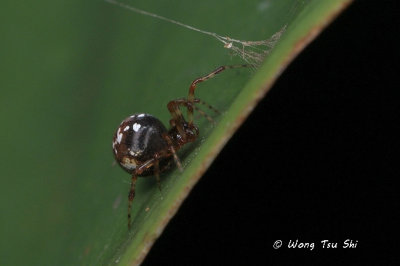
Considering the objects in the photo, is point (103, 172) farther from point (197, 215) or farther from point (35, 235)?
point (197, 215)

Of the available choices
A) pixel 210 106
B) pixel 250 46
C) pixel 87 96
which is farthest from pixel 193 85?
pixel 87 96

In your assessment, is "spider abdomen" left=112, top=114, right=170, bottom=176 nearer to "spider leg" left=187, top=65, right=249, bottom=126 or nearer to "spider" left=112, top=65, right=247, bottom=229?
"spider" left=112, top=65, right=247, bottom=229

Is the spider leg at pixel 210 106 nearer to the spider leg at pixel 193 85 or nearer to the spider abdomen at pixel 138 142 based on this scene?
the spider leg at pixel 193 85

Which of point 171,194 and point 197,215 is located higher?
point 197,215

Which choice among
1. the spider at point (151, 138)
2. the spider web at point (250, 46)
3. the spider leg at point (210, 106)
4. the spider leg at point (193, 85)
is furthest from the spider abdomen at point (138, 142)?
the spider web at point (250, 46)

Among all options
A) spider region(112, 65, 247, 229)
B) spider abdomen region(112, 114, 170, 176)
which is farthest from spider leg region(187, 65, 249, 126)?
spider abdomen region(112, 114, 170, 176)

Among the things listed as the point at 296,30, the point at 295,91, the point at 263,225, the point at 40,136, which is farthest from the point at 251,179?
the point at 40,136

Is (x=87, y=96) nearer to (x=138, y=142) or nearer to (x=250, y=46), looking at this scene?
(x=138, y=142)

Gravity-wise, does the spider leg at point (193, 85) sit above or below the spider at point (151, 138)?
above
